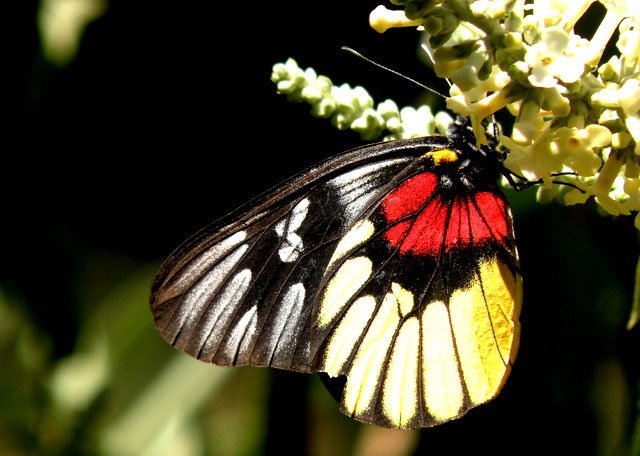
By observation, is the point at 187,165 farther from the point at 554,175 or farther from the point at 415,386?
the point at 554,175

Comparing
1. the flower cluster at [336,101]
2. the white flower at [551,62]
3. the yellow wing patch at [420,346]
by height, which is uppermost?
the flower cluster at [336,101]

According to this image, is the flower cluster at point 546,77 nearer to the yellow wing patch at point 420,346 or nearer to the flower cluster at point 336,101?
the flower cluster at point 336,101

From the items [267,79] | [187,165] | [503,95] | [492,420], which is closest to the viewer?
[503,95]

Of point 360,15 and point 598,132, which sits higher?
point 360,15

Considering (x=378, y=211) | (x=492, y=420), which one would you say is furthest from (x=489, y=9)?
(x=492, y=420)

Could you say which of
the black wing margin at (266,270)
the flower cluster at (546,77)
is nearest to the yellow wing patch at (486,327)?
the black wing margin at (266,270)

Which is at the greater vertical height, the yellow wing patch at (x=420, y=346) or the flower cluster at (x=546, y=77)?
the flower cluster at (x=546, y=77)

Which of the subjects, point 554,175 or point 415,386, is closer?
point 554,175

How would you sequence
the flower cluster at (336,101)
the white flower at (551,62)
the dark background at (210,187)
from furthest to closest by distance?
the dark background at (210,187), the flower cluster at (336,101), the white flower at (551,62)
